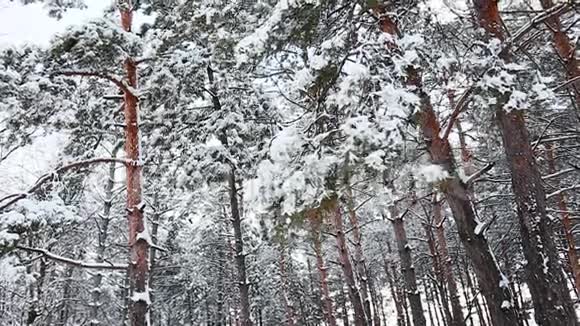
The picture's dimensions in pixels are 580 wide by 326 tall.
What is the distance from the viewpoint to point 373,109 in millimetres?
4395

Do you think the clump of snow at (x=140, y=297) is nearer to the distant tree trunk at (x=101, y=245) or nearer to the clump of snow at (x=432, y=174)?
the clump of snow at (x=432, y=174)

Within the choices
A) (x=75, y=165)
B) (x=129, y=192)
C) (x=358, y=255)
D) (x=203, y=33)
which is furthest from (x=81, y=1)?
(x=358, y=255)

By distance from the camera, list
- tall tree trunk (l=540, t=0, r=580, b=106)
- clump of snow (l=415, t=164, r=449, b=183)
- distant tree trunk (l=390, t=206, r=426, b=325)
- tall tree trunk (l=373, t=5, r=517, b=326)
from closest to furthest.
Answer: clump of snow (l=415, t=164, r=449, b=183)
tall tree trunk (l=373, t=5, r=517, b=326)
tall tree trunk (l=540, t=0, r=580, b=106)
distant tree trunk (l=390, t=206, r=426, b=325)

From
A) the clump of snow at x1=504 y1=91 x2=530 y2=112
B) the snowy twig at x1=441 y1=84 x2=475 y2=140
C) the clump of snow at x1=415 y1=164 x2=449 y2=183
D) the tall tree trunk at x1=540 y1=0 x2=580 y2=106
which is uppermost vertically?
the tall tree trunk at x1=540 y1=0 x2=580 y2=106

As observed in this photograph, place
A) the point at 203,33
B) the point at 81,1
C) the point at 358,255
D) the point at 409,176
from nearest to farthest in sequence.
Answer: the point at 409,176 → the point at 81,1 → the point at 203,33 → the point at 358,255

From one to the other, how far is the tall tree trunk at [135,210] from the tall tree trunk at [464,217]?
4.89m

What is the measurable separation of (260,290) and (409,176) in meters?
25.2

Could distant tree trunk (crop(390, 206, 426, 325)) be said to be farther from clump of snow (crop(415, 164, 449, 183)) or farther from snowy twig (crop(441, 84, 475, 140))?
clump of snow (crop(415, 164, 449, 183))

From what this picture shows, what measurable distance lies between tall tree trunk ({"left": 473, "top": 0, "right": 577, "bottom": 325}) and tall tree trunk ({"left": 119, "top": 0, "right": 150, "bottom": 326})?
571cm

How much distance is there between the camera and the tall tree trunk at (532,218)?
521 cm

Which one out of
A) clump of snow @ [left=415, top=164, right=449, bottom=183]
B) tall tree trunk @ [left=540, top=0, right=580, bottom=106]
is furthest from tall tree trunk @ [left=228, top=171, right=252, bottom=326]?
tall tree trunk @ [left=540, top=0, right=580, bottom=106]

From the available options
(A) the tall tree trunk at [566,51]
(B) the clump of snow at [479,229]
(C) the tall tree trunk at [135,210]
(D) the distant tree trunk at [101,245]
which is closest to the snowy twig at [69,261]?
(C) the tall tree trunk at [135,210]

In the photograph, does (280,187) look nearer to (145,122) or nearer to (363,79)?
(363,79)

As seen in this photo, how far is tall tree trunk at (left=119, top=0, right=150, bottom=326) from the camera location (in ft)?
24.0
